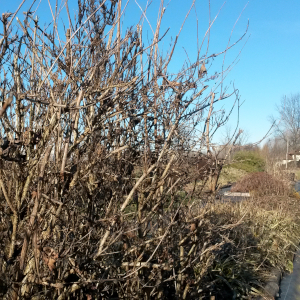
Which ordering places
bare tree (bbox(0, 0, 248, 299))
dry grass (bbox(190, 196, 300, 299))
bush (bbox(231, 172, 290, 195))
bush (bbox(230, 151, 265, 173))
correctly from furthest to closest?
bush (bbox(230, 151, 265, 173)) < bush (bbox(231, 172, 290, 195)) < dry grass (bbox(190, 196, 300, 299)) < bare tree (bbox(0, 0, 248, 299))

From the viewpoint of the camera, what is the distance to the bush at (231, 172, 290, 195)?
1225 centimetres

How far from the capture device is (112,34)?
3568mm

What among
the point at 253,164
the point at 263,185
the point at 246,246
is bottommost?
the point at 246,246

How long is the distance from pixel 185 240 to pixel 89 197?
112 centimetres

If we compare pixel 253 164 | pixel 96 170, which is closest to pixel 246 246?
pixel 96 170

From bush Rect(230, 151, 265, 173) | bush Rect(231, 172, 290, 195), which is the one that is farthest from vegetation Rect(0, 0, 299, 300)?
bush Rect(230, 151, 265, 173)

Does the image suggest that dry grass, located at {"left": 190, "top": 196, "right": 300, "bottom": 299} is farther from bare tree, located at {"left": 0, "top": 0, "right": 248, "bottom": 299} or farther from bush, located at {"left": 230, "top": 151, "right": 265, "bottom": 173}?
bush, located at {"left": 230, "top": 151, "right": 265, "bottom": 173}

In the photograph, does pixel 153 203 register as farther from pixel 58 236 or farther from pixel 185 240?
pixel 58 236

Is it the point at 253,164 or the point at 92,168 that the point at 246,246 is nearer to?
the point at 92,168

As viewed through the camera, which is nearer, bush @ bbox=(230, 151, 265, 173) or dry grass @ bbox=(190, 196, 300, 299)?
dry grass @ bbox=(190, 196, 300, 299)

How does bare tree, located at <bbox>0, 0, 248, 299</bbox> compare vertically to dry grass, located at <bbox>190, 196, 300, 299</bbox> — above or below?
above

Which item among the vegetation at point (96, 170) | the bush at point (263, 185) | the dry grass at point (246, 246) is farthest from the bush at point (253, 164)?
the vegetation at point (96, 170)

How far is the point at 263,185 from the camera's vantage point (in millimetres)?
12781

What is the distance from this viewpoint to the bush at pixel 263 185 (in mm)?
12250
